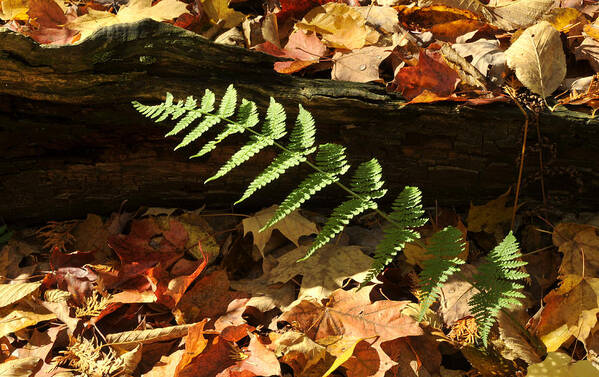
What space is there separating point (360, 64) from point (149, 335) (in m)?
1.56

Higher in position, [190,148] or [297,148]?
[297,148]

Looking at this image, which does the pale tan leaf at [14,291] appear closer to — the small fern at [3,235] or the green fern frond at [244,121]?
the small fern at [3,235]

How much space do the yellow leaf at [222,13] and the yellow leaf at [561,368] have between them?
232 centimetres

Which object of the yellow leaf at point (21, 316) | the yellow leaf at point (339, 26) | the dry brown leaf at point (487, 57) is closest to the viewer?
the yellow leaf at point (21, 316)

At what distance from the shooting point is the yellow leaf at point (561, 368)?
4.96ft

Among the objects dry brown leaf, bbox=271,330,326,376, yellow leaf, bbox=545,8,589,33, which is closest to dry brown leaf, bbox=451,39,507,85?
yellow leaf, bbox=545,8,589,33

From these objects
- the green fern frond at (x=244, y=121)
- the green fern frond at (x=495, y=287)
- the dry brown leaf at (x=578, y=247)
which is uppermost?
the green fern frond at (x=244, y=121)

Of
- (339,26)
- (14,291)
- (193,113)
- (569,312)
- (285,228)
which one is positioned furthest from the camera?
(339,26)

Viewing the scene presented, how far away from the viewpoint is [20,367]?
1.73 metres

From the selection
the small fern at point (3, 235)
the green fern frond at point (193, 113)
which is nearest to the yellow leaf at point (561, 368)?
the green fern frond at point (193, 113)

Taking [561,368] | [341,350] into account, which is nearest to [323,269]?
[341,350]

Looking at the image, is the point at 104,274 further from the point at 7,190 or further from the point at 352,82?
the point at 352,82

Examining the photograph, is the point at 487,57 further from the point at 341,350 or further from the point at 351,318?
the point at 341,350

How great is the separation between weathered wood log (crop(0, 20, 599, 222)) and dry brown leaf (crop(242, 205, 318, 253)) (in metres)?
0.17
